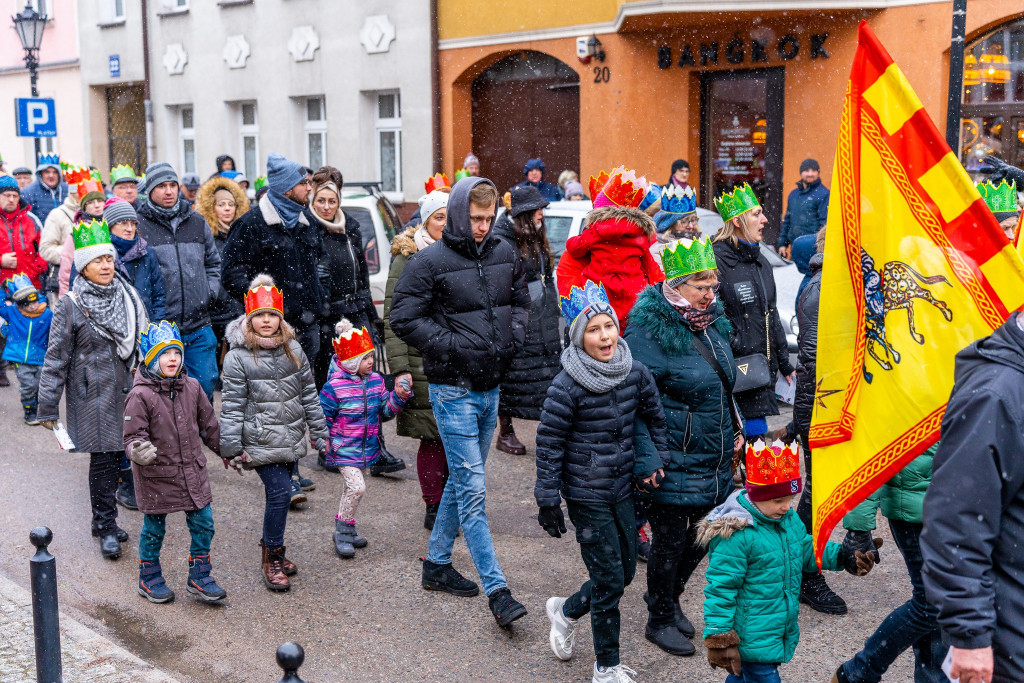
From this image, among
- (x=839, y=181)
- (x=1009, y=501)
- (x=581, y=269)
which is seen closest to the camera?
(x=1009, y=501)

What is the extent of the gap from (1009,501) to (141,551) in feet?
14.4

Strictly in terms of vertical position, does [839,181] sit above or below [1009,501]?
above

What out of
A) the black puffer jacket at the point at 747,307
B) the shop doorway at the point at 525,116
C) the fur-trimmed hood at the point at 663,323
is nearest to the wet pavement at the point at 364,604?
the black puffer jacket at the point at 747,307

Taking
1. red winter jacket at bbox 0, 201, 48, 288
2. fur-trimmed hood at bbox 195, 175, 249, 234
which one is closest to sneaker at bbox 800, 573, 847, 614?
fur-trimmed hood at bbox 195, 175, 249, 234

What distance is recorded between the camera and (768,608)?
4.04m

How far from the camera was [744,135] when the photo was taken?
17047 mm

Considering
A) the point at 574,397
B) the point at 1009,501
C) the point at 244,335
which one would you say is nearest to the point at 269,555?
the point at 244,335

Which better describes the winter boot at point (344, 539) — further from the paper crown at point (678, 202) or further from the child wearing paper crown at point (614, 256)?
the paper crown at point (678, 202)

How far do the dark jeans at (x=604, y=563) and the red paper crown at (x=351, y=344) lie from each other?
7.12 feet

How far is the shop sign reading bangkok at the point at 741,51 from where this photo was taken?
1565 centimetres

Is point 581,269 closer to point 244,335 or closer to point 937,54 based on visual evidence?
point 244,335

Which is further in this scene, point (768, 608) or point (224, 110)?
point (224, 110)

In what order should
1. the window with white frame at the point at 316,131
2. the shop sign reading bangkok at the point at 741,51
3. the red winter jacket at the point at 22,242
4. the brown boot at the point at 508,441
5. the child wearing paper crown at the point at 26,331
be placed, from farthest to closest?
the window with white frame at the point at 316,131 → the shop sign reading bangkok at the point at 741,51 → the red winter jacket at the point at 22,242 → the child wearing paper crown at the point at 26,331 → the brown boot at the point at 508,441

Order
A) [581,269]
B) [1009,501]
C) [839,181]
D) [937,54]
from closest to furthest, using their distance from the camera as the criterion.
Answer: [1009,501], [839,181], [581,269], [937,54]
